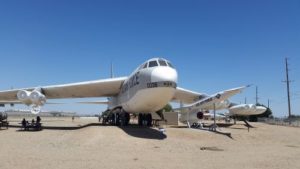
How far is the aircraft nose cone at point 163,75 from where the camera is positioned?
2003cm

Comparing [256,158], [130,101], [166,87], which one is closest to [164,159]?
[256,158]

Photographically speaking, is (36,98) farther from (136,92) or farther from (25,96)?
(136,92)

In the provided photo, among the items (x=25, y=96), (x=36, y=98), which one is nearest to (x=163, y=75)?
(x=36, y=98)

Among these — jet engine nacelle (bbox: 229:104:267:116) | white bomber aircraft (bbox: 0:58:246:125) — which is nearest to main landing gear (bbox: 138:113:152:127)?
white bomber aircraft (bbox: 0:58:246:125)

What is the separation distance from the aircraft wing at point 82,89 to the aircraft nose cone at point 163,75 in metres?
10.2

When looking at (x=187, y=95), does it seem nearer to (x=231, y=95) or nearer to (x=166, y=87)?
(x=231, y=95)

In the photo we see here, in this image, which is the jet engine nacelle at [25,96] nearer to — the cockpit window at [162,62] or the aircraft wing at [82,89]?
the aircraft wing at [82,89]

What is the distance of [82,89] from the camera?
3222cm

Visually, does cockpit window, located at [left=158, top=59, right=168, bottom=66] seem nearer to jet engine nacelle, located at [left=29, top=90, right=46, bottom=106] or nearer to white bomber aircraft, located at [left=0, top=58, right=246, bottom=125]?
white bomber aircraft, located at [left=0, top=58, right=246, bottom=125]

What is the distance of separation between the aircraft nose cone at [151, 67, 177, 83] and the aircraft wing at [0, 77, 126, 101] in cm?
1024

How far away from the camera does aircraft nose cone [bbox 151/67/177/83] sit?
2003cm

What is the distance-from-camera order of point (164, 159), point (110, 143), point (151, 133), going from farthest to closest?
point (151, 133) < point (110, 143) < point (164, 159)

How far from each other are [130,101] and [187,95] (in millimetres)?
12866

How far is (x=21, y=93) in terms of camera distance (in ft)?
94.2
